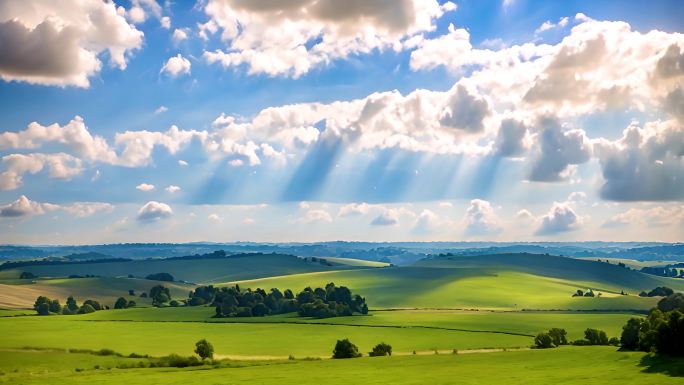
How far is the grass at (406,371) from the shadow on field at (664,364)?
0.10m

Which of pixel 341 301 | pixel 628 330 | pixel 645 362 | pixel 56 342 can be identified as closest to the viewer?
pixel 645 362

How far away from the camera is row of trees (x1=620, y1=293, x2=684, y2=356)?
2719 inches

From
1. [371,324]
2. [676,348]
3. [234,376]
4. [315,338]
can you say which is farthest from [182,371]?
[371,324]

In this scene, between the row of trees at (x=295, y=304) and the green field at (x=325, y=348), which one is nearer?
→ the green field at (x=325, y=348)

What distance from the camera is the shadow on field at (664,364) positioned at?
200 feet

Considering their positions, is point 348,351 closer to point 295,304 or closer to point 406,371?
point 406,371

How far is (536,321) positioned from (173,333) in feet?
287

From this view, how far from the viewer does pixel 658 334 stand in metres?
71.3

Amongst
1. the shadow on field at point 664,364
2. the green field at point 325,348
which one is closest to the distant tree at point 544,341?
the green field at point 325,348

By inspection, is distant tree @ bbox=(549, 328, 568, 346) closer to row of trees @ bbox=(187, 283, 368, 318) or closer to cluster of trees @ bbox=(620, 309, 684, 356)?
cluster of trees @ bbox=(620, 309, 684, 356)

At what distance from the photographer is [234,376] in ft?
254

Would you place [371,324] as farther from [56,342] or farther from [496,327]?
[56,342]

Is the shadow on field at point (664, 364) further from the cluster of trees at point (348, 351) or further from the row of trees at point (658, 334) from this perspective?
the cluster of trees at point (348, 351)

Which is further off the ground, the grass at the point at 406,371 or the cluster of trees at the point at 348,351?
the grass at the point at 406,371
